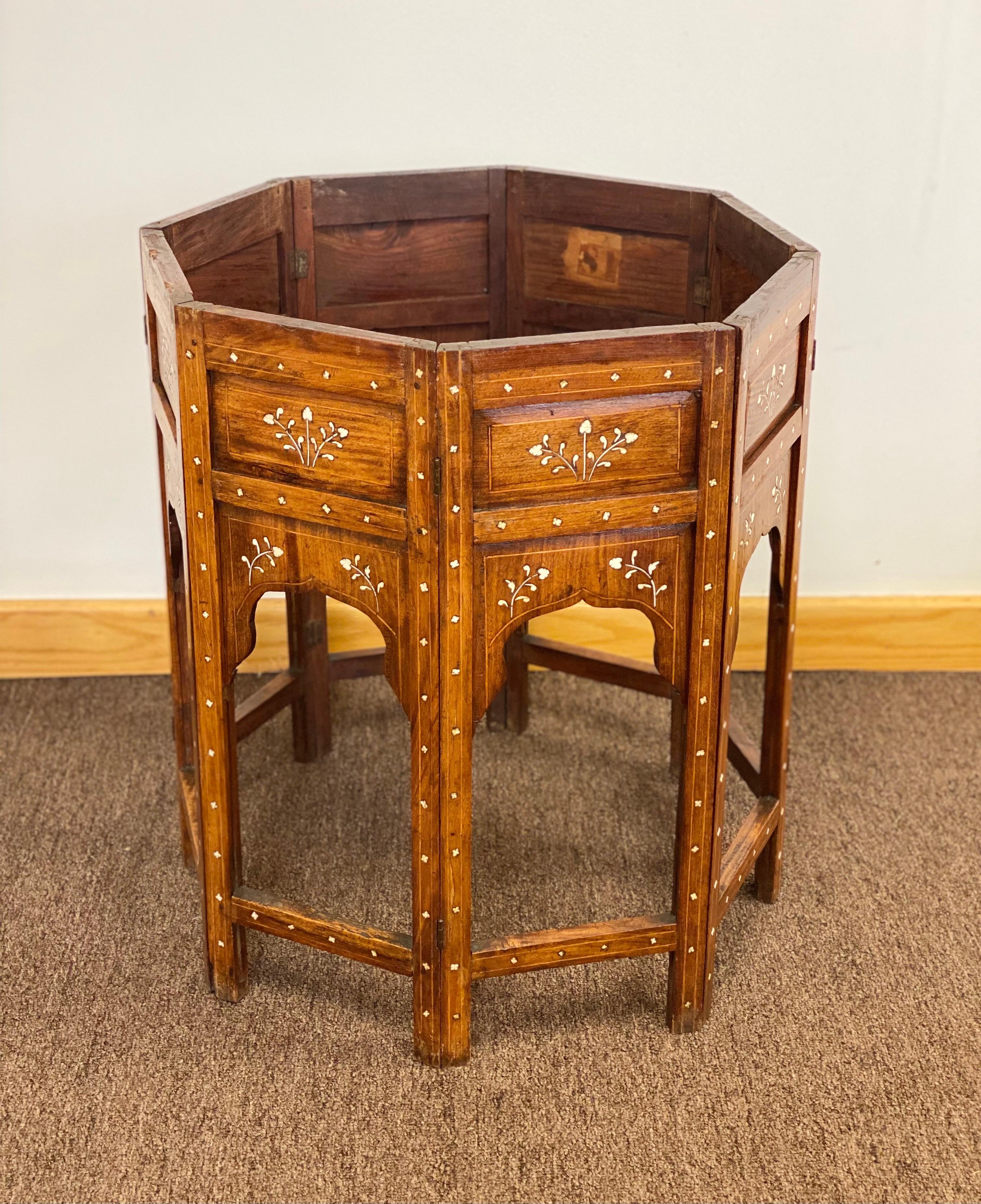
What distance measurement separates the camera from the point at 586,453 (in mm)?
1640

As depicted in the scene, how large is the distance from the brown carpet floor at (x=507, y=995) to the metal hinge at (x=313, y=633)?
25 cm

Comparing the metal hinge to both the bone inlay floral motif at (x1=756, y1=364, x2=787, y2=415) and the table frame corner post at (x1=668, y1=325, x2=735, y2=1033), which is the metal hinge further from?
the bone inlay floral motif at (x1=756, y1=364, x2=787, y2=415)

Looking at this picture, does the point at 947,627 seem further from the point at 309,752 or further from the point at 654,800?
the point at 309,752

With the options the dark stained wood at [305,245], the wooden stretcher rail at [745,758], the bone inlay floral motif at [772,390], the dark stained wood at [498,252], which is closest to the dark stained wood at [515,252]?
the dark stained wood at [498,252]

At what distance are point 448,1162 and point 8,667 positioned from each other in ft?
5.08

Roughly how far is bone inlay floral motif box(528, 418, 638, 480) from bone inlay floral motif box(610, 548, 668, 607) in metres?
0.11

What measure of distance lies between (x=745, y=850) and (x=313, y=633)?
850 millimetres

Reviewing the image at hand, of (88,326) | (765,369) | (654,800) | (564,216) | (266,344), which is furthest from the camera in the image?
(88,326)

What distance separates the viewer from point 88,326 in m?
2.71

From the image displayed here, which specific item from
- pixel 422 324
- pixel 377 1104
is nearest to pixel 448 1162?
pixel 377 1104

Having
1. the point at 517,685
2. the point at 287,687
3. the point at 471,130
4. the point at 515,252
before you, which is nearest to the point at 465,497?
the point at 515,252

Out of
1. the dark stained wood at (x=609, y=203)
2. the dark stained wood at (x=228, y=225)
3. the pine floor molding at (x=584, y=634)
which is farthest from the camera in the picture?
the pine floor molding at (x=584, y=634)

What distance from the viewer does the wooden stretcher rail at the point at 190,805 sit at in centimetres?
211

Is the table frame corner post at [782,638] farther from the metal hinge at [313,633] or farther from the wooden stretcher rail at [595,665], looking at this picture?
the metal hinge at [313,633]
